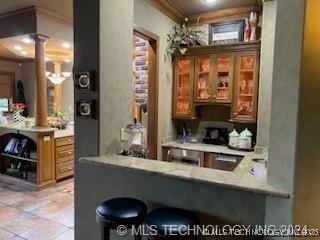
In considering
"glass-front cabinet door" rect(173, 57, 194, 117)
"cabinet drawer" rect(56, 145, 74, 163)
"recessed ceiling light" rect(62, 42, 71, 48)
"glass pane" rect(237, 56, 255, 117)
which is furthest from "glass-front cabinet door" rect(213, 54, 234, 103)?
"recessed ceiling light" rect(62, 42, 71, 48)

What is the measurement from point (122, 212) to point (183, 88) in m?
2.77

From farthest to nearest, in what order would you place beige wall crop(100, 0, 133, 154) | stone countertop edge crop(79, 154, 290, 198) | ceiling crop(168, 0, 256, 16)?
ceiling crop(168, 0, 256, 16)
beige wall crop(100, 0, 133, 154)
stone countertop edge crop(79, 154, 290, 198)

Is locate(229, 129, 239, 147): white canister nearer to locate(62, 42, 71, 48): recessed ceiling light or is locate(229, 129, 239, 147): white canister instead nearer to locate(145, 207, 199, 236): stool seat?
locate(145, 207, 199, 236): stool seat

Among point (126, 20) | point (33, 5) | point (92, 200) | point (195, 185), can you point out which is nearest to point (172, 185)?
point (195, 185)

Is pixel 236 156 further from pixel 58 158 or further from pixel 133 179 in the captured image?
pixel 58 158

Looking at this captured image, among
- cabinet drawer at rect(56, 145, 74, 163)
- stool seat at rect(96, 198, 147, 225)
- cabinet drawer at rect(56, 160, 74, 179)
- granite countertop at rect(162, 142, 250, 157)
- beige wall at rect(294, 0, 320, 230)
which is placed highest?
beige wall at rect(294, 0, 320, 230)

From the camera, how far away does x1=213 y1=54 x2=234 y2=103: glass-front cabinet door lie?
12.0 ft

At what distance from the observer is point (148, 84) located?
365cm

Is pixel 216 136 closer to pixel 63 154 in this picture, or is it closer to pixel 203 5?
pixel 203 5

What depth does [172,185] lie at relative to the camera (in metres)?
1.79

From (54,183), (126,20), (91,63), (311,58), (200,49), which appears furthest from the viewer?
(54,183)

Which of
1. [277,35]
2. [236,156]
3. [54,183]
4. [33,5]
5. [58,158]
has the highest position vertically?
[33,5]

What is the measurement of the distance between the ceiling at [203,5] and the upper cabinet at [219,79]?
567 millimetres

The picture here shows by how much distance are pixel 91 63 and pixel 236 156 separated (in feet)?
7.56
